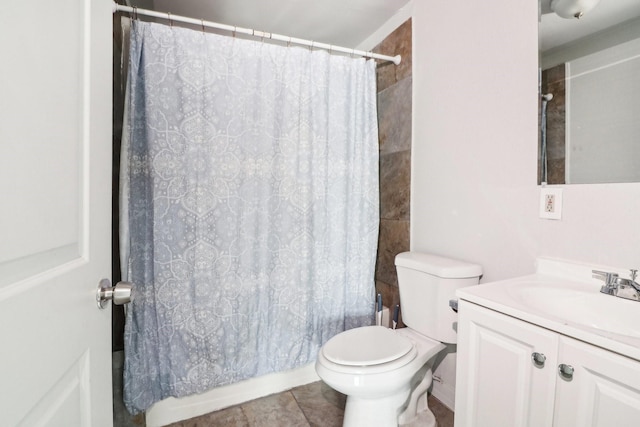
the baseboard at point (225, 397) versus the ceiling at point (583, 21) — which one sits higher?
the ceiling at point (583, 21)

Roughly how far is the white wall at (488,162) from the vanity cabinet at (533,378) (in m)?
0.49

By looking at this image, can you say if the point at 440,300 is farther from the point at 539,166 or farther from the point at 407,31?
the point at 407,31

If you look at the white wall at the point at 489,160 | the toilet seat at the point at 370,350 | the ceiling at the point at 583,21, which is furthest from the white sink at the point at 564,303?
the ceiling at the point at 583,21

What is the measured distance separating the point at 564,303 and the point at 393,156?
1.25 m

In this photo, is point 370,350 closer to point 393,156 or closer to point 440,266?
point 440,266

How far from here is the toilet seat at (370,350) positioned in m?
Result: 1.19

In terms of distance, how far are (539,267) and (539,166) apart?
40 cm

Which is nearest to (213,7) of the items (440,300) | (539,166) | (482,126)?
(482,126)

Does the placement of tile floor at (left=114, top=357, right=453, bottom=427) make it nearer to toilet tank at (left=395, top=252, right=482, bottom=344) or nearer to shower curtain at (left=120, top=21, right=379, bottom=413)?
shower curtain at (left=120, top=21, right=379, bottom=413)

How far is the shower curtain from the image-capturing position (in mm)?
1436

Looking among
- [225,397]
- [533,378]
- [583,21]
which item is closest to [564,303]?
[533,378]

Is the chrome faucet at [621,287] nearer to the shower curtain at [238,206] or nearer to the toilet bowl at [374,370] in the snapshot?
the toilet bowl at [374,370]

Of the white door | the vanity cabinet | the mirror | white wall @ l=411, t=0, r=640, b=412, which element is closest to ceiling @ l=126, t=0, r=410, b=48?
white wall @ l=411, t=0, r=640, b=412

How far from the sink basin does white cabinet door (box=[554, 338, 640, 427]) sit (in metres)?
0.15
